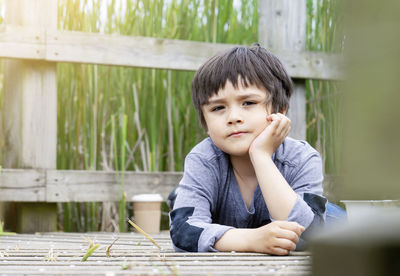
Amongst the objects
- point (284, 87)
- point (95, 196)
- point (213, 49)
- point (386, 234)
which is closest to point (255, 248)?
point (284, 87)

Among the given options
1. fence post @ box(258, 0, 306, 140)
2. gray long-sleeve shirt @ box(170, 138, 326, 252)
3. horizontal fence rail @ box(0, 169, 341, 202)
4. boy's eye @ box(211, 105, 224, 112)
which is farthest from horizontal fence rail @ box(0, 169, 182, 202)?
boy's eye @ box(211, 105, 224, 112)

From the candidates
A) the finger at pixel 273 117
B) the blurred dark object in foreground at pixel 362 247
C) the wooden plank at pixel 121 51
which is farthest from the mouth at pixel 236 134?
the blurred dark object in foreground at pixel 362 247

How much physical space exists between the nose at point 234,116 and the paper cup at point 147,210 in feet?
4.41

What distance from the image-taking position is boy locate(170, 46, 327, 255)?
1751mm

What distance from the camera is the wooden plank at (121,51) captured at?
9.78 feet

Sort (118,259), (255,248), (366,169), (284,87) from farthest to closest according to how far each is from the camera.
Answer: (284,87) → (255,248) → (118,259) → (366,169)

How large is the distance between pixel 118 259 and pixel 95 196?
170 cm

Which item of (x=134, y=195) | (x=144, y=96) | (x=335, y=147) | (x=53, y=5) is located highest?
(x=53, y=5)

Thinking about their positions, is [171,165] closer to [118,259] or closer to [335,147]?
[335,147]

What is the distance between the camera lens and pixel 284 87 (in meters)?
2.13

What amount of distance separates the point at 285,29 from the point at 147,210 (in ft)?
4.31

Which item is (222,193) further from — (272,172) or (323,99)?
(323,99)

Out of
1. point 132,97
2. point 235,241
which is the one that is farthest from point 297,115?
point 235,241

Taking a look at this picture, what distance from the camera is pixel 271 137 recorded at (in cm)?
186
